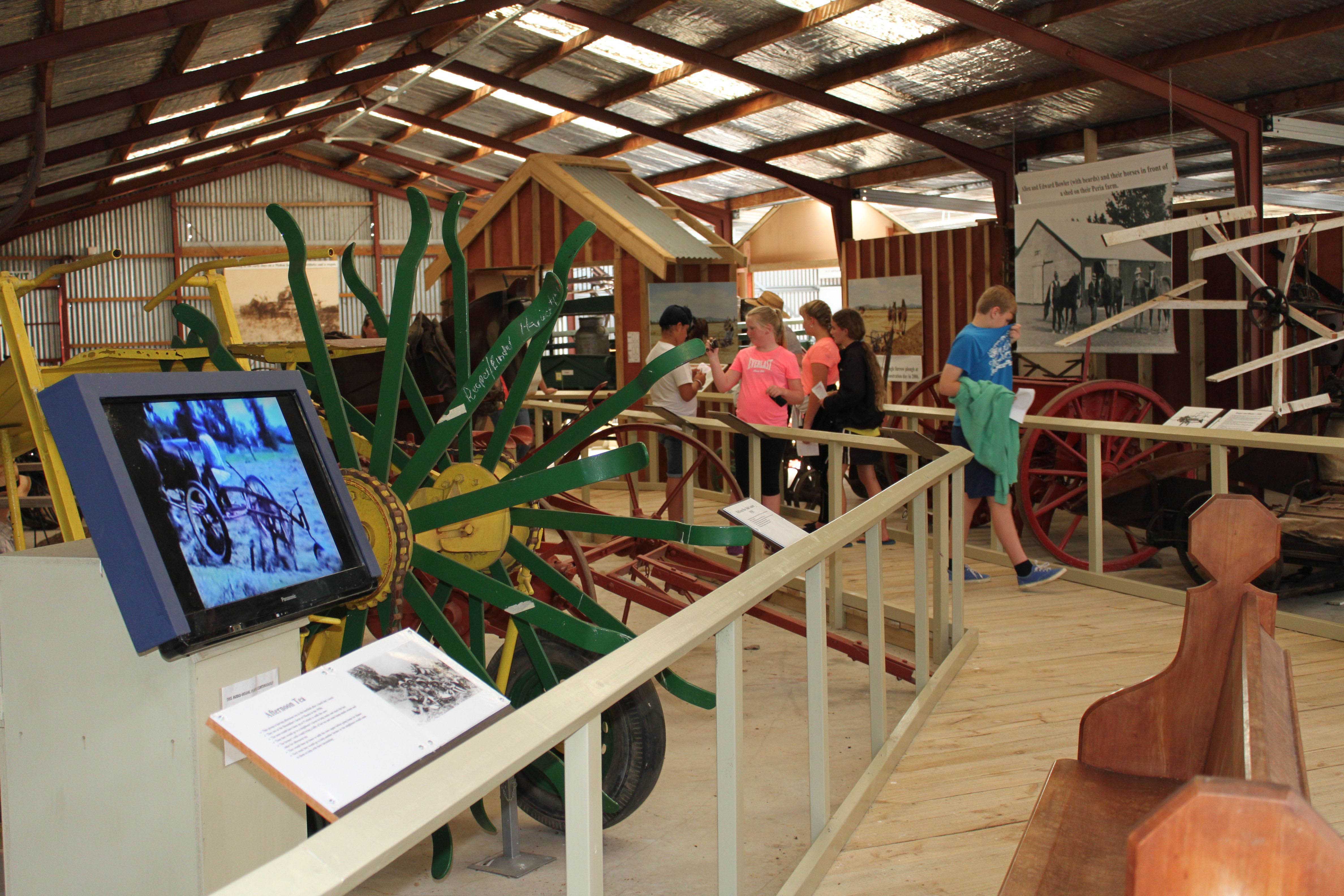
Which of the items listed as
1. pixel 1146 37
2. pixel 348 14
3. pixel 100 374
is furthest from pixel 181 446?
pixel 348 14

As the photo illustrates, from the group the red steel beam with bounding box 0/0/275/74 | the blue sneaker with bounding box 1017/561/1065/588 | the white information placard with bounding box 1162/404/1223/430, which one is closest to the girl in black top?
the blue sneaker with bounding box 1017/561/1065/588

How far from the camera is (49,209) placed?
63.4 feet

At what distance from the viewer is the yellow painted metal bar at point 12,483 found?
396cm

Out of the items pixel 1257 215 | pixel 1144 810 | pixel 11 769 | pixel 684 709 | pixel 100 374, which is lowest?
pixel 684 709

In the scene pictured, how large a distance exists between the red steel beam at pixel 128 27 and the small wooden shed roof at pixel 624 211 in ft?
9.32

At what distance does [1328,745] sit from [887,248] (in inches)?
311

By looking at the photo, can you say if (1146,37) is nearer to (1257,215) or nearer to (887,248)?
(1257,215)

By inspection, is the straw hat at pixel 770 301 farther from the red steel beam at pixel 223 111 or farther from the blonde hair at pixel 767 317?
the red steel beam at pixel 223 111

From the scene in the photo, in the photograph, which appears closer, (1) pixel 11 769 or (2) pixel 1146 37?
(1) pixel 11 769

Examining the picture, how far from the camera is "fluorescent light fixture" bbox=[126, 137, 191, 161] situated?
17.4m

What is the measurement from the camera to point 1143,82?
848 cm

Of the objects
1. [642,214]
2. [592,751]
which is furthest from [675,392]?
[592,751]

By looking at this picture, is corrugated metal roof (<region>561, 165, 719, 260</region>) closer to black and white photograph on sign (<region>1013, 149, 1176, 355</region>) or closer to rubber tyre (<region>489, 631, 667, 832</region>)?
black and white photograph on sign (<region>1013, 149, 1176, 355</region>)

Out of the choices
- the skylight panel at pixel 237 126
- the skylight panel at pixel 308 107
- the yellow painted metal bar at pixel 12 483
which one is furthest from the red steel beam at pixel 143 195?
the yellow painted metal bar at pixel 12 483
